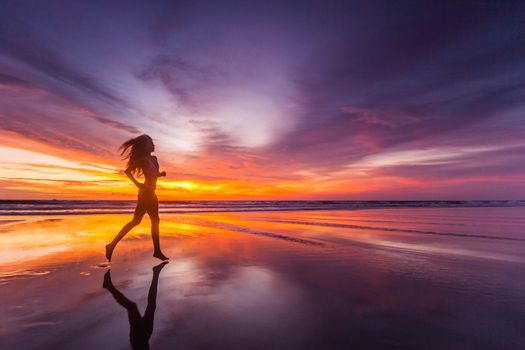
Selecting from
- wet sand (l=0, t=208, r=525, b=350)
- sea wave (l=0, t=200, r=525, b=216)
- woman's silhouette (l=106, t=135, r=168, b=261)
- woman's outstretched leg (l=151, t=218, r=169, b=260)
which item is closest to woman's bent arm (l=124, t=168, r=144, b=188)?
woman's silhouette (l=106, t=135, r=168, b=261)

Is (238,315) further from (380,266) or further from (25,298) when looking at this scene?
(380,266)

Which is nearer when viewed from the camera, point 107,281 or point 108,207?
point 107,281

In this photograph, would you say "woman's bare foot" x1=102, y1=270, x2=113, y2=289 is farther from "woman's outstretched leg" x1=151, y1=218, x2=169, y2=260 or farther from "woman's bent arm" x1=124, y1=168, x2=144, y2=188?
"woman's bent arm" x1=124, y1=168, x2=144, y2=188

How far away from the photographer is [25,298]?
3.92m

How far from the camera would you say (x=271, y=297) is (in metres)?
3.98

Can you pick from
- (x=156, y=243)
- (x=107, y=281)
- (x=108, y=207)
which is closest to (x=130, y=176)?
(x=156, y=243)

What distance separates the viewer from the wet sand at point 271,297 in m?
2.79

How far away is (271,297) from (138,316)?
1715mm

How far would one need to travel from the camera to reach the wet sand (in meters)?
2.79

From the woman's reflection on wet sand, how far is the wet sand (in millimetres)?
44

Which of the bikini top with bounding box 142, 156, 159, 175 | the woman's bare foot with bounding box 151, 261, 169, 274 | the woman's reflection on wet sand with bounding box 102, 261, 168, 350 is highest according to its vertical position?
the bikini top with bounding box 142, 156, 159, 175

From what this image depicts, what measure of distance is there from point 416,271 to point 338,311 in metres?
2.74

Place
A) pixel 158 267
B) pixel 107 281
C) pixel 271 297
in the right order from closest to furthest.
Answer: pixel 271 297
pixel 107 281
pixel 158 267

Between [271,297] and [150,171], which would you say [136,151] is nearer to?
[150,171]
